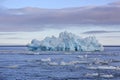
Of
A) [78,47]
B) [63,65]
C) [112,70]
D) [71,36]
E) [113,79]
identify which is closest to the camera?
[113,79]

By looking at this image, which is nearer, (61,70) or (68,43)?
(61,70)

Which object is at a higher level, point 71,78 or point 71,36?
point 71,36

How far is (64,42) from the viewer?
69.3 m

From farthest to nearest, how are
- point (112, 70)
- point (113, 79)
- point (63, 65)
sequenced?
point (63, 65) < point (112, 70) < point (113, 79)

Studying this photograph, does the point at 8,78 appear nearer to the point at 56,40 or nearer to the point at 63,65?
the point at 63,65

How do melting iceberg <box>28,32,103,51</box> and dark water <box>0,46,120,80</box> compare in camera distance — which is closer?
dark water <box>0,46,120,80</box>

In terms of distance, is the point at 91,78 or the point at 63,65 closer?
the point at 91,78

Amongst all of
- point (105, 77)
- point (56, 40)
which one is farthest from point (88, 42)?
point (105, 77)

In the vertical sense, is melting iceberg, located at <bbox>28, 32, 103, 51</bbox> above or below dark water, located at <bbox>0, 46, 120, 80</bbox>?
above

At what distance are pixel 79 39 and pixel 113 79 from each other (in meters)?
38.0

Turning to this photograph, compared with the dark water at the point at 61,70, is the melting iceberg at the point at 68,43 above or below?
above

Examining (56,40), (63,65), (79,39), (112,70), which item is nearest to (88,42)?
(79,39)

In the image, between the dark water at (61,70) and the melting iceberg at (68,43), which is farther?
the melting iceberg at (68,43)

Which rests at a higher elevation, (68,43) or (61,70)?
(68,43)
